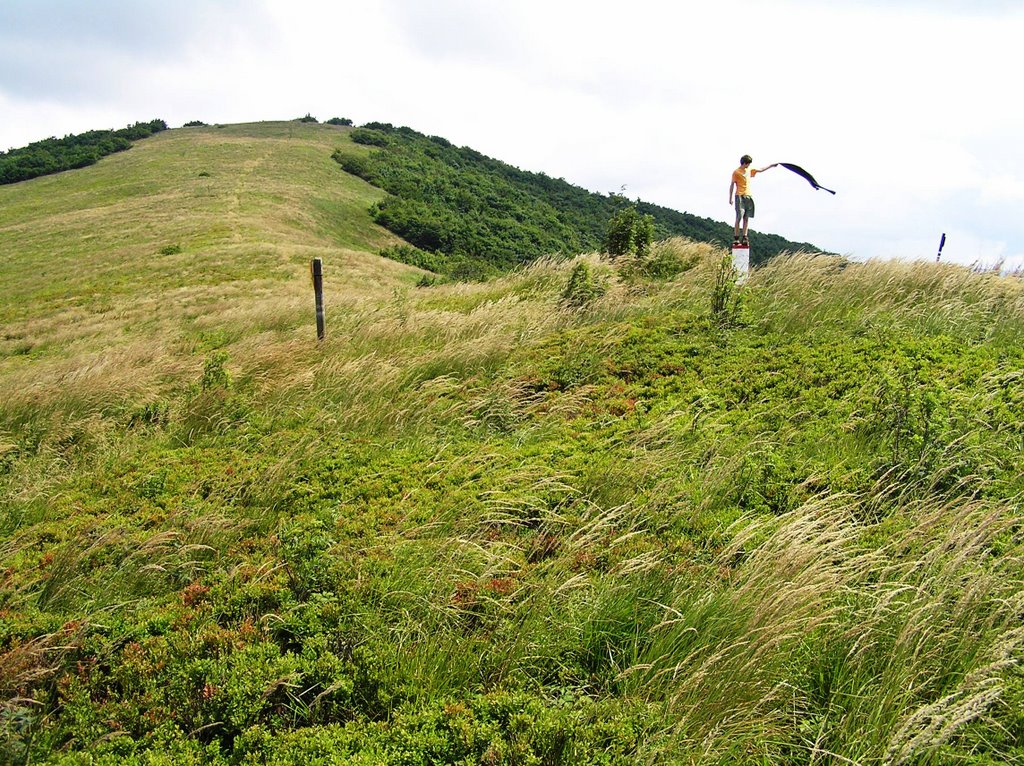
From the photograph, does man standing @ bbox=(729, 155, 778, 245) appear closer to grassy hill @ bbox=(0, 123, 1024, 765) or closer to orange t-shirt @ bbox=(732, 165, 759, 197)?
orange t-shirt @ bbox=(732, 165, 759, 197)

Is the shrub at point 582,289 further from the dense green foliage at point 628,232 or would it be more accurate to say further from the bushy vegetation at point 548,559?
the dense green foliage at point 628,232

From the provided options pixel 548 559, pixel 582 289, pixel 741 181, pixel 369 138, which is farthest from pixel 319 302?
pixel 369 138

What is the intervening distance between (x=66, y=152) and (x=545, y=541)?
92.6m

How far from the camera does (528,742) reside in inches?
98.0

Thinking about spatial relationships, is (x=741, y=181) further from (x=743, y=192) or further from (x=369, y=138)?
(x=369, y=138)

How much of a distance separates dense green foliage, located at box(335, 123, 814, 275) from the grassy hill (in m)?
44.3

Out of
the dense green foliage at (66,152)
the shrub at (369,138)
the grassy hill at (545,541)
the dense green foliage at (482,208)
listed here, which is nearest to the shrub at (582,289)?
the grassy hill at (545,541)

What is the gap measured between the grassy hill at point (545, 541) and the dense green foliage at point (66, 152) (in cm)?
7692

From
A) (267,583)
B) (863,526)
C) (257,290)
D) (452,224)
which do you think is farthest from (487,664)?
(452,224)

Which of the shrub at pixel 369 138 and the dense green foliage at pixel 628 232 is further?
the shrub at pixel 369 138

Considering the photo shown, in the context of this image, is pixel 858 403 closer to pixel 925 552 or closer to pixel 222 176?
pixel 925 552

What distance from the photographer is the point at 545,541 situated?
395 centimetres

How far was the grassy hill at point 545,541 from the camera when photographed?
8.59 feet

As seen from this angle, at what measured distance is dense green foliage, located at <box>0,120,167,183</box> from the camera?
67000 millimetres
